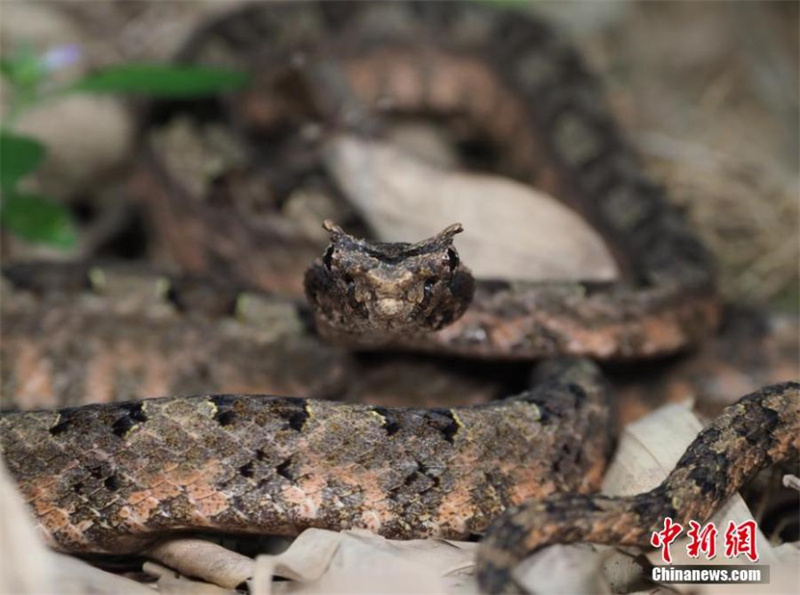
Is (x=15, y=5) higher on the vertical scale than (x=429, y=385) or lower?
higher

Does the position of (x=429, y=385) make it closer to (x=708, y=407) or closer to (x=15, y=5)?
(x=708, y=407)

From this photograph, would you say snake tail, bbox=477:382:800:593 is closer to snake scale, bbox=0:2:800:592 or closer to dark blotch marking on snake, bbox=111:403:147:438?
snake scale, bbox=0:2:800:592

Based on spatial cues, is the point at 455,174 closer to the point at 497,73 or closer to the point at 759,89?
the point at 497,73


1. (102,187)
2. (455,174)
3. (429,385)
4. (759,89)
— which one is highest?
(759,89)

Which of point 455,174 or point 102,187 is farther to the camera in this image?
point 102,187

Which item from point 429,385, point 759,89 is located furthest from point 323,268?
point 759,89

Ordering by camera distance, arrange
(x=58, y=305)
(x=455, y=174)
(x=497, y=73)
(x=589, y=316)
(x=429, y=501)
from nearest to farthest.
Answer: (x=429, y=501) < (x=589, y=316) < (x=58, y=305) < (x=455, y=174) < (x=497, y=73)

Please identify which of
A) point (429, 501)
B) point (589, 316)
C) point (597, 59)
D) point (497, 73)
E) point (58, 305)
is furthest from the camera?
point (597, 59)
